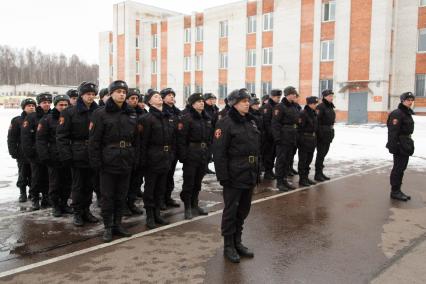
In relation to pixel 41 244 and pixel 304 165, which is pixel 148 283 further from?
pixel 304 165

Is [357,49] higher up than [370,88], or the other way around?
[357,49]

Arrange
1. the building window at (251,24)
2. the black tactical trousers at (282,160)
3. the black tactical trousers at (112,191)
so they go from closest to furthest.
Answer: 1. the black tactical trousers at (112,191)
2. the black tactical trousers at (282,160)
3. the building window at (251,24)

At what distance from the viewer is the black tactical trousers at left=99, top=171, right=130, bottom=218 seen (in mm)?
5766

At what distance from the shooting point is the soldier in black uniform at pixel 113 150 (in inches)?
222

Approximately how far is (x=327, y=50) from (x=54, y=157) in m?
31.1

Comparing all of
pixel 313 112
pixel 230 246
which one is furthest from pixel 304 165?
pixel 230 246

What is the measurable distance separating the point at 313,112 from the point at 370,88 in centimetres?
2440

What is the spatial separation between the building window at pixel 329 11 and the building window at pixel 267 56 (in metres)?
5.88

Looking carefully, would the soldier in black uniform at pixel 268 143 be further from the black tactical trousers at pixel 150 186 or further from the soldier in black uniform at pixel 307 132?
the black tactical trousers at pixel 150 186

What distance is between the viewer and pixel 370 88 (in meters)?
31.7

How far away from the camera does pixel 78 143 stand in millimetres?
6324

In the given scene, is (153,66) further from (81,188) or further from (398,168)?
(81,188)

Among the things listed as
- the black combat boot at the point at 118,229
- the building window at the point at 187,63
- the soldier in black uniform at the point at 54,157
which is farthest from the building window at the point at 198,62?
the black combat boot at the point at 118,229

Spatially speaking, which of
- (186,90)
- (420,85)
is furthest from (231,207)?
(186,90)
